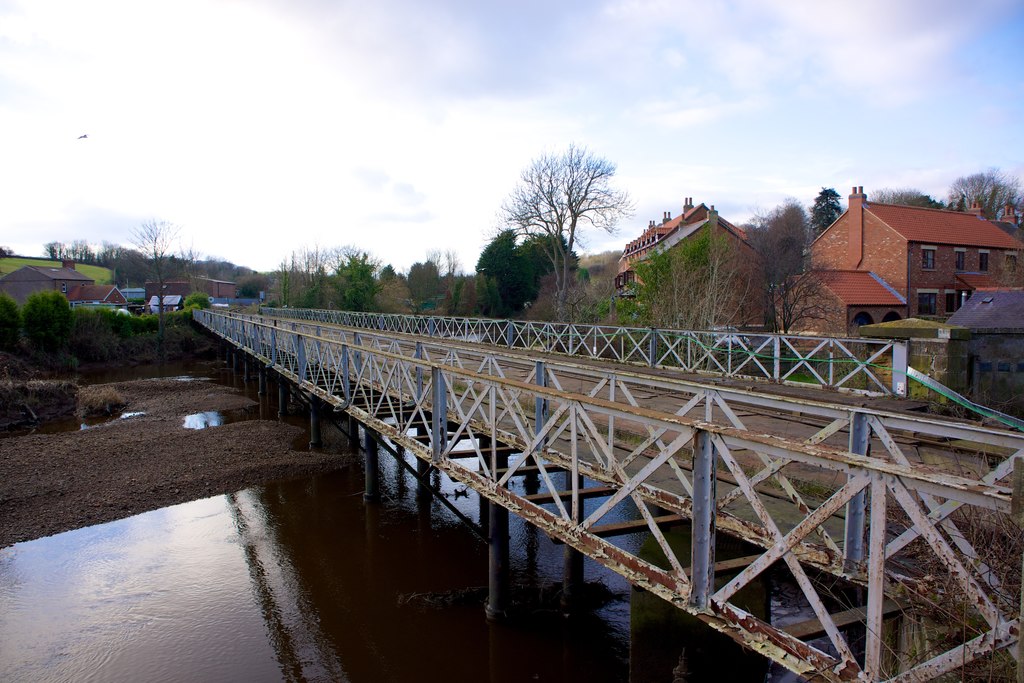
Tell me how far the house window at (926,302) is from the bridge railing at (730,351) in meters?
8.75

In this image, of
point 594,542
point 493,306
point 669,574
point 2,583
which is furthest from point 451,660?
point 493,306

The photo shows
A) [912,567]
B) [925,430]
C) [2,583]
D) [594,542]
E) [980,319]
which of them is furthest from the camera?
[980,319]

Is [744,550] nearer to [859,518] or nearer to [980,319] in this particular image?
[859,518]

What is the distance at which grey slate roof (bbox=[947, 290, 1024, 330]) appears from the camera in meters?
14.9

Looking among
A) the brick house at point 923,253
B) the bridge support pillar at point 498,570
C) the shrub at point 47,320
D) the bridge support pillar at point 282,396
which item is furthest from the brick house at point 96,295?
the bridge support pillar at point 498,570

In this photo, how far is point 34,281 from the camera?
6238 cm

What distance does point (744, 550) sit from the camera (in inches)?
214

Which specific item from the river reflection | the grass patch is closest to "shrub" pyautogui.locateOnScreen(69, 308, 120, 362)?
the grass patch

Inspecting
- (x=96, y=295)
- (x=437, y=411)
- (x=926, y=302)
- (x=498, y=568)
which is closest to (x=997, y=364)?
→ (x=498, y=568)

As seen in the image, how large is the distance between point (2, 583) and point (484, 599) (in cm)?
680

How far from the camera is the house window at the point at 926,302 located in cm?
2983

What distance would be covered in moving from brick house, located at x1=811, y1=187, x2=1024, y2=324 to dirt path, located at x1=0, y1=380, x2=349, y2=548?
24.7 m

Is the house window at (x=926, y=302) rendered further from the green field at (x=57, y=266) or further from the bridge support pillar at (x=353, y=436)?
the green field at (x=57, y=266)

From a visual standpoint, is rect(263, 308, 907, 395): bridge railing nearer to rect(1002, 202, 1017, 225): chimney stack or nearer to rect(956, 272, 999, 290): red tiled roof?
rect(956, 272, 999, 290): red tiled roof
